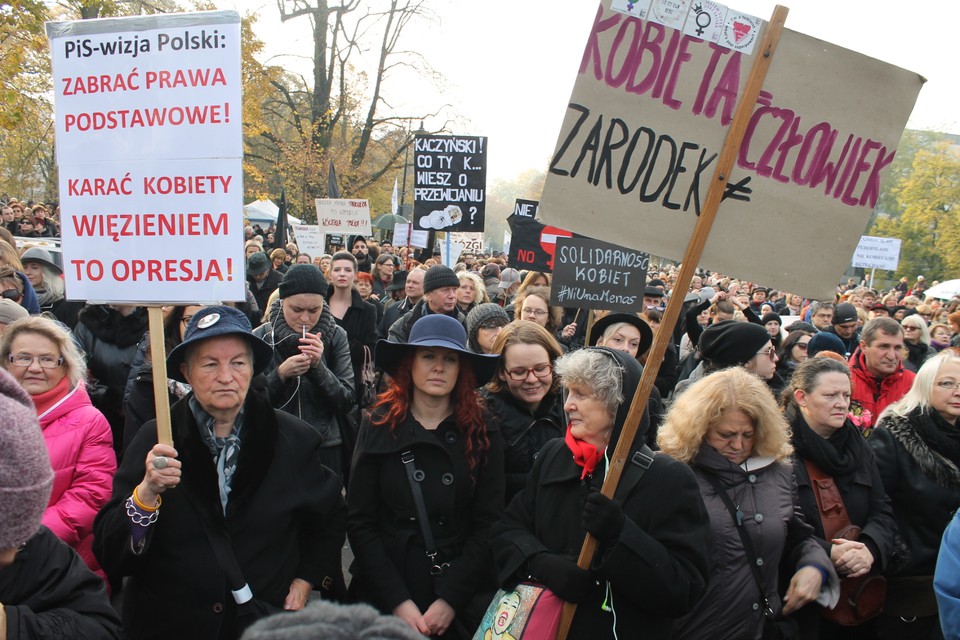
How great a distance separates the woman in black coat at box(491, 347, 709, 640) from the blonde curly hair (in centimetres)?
50

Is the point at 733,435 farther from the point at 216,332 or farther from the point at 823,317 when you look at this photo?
the point at 823,317

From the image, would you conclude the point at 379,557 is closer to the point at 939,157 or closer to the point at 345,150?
the point at 345,150

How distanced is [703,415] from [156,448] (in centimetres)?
223

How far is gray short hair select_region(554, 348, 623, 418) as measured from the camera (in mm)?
2791

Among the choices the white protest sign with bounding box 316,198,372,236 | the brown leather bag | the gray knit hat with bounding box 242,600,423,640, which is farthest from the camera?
the white protest sign with bounding box 316,198,372,236

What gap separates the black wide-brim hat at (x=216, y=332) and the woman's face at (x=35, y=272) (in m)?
4.67

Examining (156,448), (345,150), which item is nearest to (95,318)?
(156,448)

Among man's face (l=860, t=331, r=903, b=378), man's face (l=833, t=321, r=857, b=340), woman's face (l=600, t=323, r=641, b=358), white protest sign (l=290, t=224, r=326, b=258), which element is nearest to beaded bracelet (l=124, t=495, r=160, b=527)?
woman's face (l=600, t=323, r=641, b=358)

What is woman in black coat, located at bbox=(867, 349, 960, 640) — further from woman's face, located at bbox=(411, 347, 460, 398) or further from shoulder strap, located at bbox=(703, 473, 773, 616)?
woman's face, located at bbox=(411, 347, 460, 398)

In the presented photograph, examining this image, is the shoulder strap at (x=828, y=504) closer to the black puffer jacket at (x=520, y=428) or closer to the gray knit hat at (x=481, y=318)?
the black puffer jacket at (x=520, y=428)

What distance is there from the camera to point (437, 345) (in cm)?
343

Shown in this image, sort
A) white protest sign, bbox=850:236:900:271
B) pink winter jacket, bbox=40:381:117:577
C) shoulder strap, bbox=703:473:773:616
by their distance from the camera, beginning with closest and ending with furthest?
shoulder strap, bbox=703:473:773:616
pink winter jacket, bbox=40:381:117:577
white protest sign, bbox=850:236:900:271

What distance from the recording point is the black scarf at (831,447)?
11.9 ft

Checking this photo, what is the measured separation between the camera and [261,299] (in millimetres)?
10656
